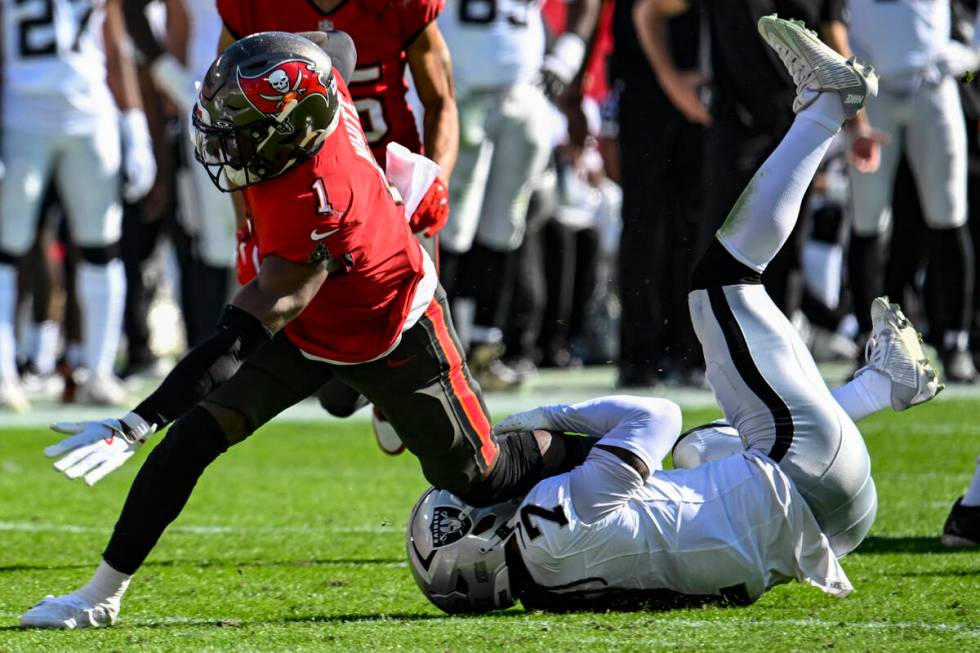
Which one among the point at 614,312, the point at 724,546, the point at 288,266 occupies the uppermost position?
the point at 288,266

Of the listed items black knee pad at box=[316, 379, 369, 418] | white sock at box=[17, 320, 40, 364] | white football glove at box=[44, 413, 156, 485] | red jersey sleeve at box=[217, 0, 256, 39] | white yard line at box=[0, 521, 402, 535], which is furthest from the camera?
white sock at box=[17, 320, 40, 364]

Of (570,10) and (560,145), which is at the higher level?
(570,10)

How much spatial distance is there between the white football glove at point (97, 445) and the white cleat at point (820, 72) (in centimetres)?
183

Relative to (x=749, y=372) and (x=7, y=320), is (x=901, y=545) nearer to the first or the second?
(x=749, y=372)

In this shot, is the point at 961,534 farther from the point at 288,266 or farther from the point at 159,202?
the point at 159,202

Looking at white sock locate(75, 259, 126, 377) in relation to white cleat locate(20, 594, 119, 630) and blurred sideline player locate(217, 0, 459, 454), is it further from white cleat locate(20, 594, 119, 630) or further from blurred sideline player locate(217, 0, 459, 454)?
white cleat locate(20, 594, 119, 630)

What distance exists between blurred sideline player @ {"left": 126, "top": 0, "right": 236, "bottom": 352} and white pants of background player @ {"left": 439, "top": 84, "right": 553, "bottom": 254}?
114 cm

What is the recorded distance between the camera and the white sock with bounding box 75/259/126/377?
8703 millimetres

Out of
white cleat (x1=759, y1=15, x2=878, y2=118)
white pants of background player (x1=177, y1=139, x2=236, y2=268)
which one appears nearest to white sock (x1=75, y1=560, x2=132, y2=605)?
white cleat (x1=759, y1=15, x2=878, y2=118)

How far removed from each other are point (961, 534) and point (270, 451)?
344 centimetres

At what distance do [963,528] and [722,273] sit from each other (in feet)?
3.63

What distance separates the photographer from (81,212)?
28.4 ft

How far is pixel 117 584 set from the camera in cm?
389

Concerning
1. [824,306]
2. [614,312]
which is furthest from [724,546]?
[614,312]
